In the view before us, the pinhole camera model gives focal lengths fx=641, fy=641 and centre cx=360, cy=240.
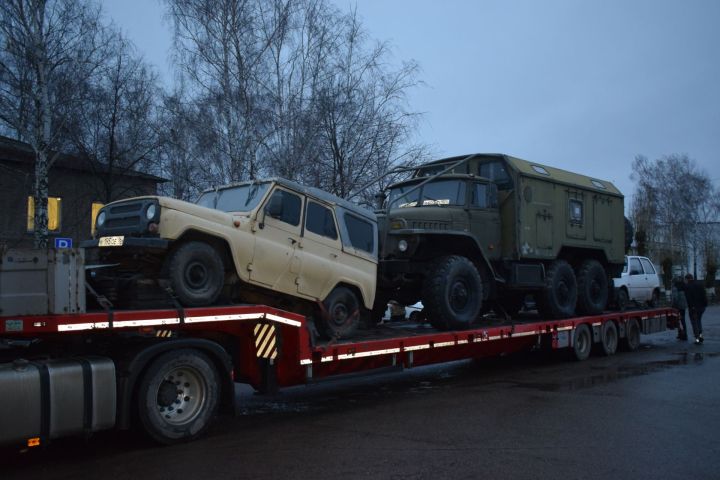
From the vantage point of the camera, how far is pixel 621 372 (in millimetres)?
11586

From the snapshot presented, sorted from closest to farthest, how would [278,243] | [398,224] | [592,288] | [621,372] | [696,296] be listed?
[278,243], [398,224], [621,372], [592,288], [696,296]

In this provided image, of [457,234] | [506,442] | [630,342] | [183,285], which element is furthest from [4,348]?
[630,342]

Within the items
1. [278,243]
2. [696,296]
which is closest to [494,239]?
[278,243]

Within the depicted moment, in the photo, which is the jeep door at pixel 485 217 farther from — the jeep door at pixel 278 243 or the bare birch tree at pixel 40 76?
the bare birch tree at pixel 40 76

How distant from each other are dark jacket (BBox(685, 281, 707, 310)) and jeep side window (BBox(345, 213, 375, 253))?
1068 cm

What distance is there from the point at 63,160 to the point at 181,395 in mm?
18114

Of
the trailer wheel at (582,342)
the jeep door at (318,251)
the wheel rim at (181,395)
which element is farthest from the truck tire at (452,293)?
the wheel rim at (181,395)

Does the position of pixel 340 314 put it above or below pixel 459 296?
below

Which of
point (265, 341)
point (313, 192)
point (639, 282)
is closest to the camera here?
point (265, 341)

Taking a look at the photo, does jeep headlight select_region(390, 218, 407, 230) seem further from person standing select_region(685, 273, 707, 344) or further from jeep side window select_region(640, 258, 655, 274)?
jeep side window select_region(640, 258, 655, 274)

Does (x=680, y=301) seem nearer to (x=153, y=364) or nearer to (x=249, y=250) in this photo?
(x=249, y=250)

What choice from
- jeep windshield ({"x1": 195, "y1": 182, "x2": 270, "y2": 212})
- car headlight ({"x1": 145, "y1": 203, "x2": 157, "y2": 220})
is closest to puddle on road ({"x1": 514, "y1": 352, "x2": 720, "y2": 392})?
jeep windshield ({"x1": 195, "y1": 182, "x2": 270, "y2": 212})

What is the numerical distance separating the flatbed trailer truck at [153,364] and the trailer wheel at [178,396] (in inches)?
0.4

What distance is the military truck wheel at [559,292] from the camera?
12.7 metres
